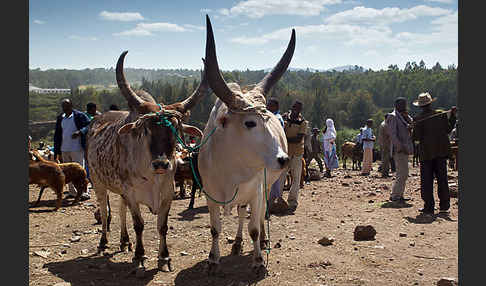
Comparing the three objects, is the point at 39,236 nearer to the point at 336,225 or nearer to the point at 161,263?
the point at 161,263

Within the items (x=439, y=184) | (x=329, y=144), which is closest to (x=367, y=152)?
(x=329, y=144)

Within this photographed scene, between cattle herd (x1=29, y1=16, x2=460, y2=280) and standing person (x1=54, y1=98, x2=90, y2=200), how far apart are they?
12.0 ft

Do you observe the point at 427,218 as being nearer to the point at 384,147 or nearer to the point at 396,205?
the point at 396,205

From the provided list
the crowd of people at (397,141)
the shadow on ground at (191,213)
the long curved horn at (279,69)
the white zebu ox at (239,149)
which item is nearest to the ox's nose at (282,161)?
the white zebu ox at (239,149)

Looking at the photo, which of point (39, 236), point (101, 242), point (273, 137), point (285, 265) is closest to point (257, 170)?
point (273, 137)

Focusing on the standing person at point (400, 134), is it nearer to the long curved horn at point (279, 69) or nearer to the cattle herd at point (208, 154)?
the cattle herd at point (208, 154)

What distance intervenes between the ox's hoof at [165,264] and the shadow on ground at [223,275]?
17 centimetres

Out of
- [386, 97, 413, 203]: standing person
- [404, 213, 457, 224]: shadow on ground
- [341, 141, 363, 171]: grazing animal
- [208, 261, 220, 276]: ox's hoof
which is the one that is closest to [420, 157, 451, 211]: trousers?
[404, 213, 457, 224]: shadow on ground

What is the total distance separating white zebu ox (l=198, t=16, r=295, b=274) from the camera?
4.46m

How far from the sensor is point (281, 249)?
19.9 feet

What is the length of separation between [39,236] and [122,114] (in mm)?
2565

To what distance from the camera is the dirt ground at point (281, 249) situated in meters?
4.97

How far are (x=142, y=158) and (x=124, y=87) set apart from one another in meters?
1.03

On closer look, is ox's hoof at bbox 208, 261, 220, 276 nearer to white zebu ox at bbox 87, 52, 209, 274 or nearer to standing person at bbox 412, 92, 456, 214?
white zebu ox at bbox 87, 52, 209, 274
